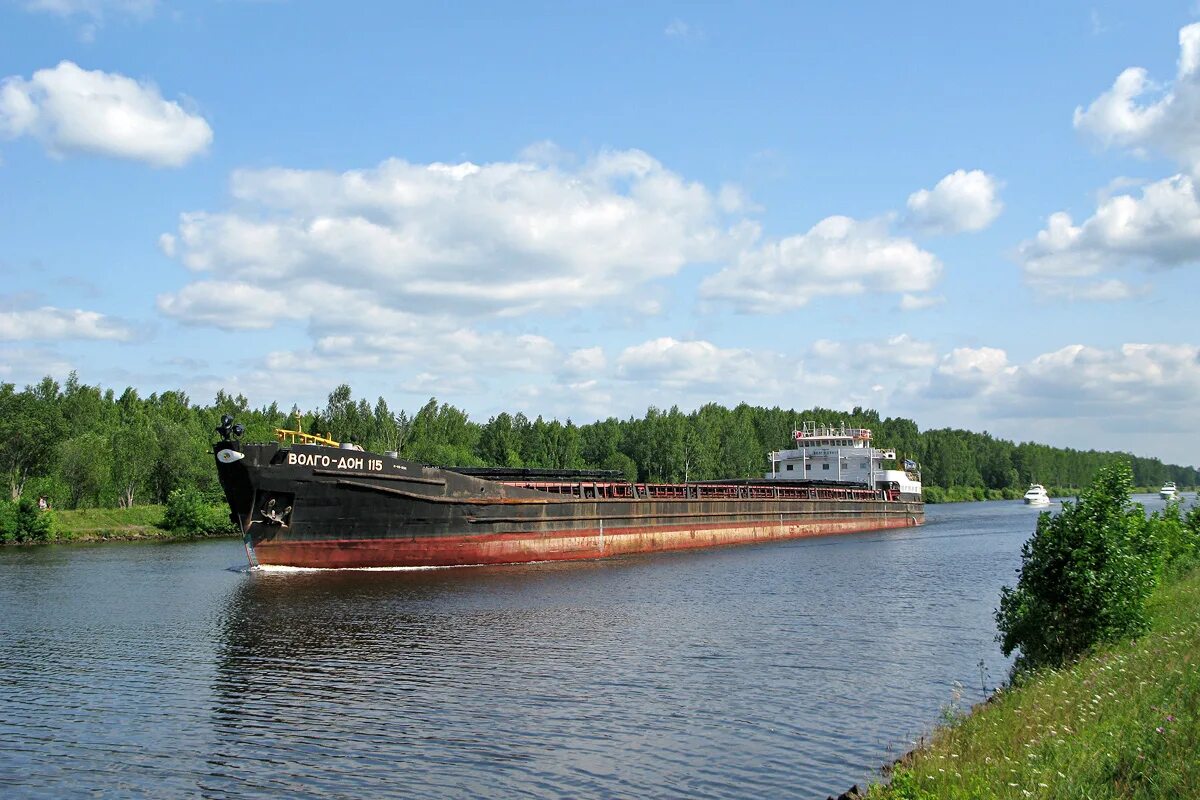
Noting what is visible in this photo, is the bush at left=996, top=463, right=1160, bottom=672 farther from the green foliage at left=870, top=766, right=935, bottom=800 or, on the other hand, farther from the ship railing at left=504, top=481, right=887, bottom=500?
the ship railing at left=504, top=481, right=887, bottom=500

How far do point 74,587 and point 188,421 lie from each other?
77.5 metres

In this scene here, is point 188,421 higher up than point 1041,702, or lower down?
higher up

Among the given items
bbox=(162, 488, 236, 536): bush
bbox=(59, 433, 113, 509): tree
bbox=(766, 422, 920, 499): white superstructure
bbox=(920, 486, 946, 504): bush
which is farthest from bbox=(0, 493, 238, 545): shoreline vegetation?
bbox=(920, 486, 946, 504): bush

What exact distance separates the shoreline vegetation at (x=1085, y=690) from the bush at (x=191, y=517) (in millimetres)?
67066

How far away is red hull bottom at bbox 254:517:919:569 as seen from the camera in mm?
35906

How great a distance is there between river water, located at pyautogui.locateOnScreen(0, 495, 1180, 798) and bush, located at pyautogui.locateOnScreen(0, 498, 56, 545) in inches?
1235

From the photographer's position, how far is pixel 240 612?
2772 centimetres

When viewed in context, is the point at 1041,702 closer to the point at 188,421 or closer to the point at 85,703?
the point at 85,703

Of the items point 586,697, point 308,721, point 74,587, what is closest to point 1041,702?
point 586,697

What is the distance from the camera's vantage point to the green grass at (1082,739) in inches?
368

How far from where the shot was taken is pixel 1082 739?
35.1ft

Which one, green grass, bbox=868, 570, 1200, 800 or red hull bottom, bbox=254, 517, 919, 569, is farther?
red hull bottom, bbox=254, 517, 919, 569

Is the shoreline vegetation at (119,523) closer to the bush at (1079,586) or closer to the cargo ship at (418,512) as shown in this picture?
the cargo ship at (418,512)

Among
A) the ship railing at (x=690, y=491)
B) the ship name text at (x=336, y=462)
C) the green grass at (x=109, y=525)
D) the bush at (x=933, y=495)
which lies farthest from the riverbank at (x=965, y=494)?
the ship name text at (x=336, y=462)
